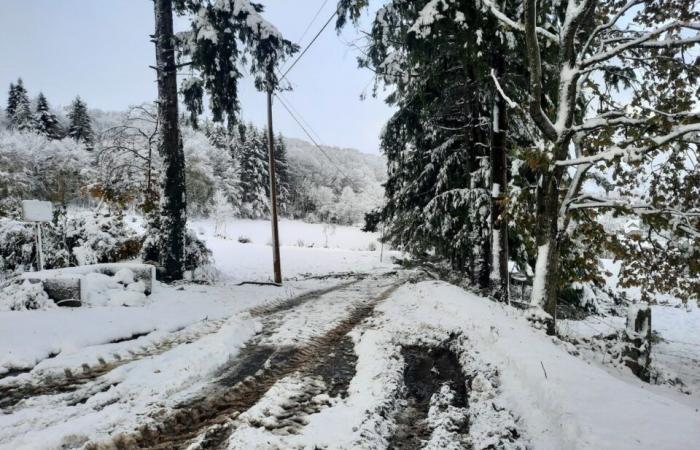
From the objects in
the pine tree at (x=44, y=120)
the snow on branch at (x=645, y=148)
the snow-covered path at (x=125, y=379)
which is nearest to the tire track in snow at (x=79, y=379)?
the snow-covered path at (x=125, y=379)

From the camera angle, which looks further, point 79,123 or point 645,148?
point 79,123

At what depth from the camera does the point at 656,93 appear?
734 cm

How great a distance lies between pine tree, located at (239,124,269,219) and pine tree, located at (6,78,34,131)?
23.4m

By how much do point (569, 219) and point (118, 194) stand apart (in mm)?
12026

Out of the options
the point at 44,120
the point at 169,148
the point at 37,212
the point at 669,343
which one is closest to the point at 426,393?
the point at 37,212

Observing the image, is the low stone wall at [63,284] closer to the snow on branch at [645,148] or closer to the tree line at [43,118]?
the snow on branch at [645,148]

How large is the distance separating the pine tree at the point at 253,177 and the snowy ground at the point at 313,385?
49784mm

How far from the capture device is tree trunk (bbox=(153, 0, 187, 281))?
32.7 feet

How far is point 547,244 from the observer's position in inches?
239

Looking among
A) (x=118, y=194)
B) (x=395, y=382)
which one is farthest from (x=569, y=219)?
(x=118, y=194)

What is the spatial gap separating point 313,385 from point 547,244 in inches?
169

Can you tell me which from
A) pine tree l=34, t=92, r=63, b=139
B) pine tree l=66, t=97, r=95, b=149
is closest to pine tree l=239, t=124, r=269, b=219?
pine tree l=66, t=97, r=95, b=149

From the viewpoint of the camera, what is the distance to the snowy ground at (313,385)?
110 inches

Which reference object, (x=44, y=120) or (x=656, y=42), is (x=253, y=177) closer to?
(x=44, y=120)
